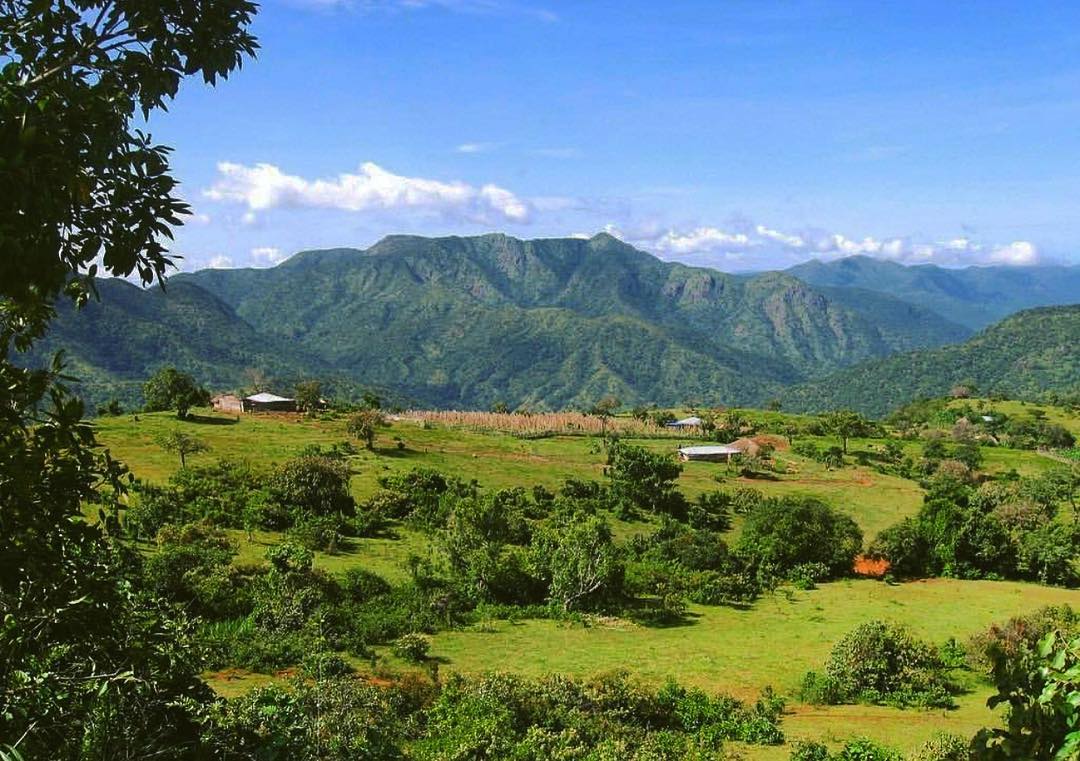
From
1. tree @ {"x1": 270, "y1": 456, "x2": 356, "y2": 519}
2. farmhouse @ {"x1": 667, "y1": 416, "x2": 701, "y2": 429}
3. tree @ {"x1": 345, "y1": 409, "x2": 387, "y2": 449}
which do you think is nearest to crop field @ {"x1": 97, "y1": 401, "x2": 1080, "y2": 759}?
tree @ {"x1": 345, "y1": 409, "x2": 387, "y2": 449}

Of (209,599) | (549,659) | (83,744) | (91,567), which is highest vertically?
(91,567)

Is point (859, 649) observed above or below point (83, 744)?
below

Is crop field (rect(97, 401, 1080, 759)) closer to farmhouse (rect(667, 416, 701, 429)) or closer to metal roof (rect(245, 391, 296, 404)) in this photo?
metal roof (rect(245, 391, 296, 404))

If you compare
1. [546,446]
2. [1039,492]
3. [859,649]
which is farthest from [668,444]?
[859,649]

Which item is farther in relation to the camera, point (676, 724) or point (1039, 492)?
point (1039, 492)

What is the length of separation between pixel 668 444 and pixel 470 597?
6811cm

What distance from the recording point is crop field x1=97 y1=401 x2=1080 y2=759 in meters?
23.6

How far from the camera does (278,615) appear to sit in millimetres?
26641

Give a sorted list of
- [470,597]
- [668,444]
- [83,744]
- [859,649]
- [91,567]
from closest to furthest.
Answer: [91,567], [83,744], [859,649], [470,597], [668,444]

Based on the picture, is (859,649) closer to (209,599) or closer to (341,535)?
(209,599)

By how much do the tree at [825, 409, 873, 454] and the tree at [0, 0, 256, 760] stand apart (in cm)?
9590

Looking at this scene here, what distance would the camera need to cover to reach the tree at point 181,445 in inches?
1914

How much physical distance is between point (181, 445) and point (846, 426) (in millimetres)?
79324

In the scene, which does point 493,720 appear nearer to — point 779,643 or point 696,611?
point 779,643
